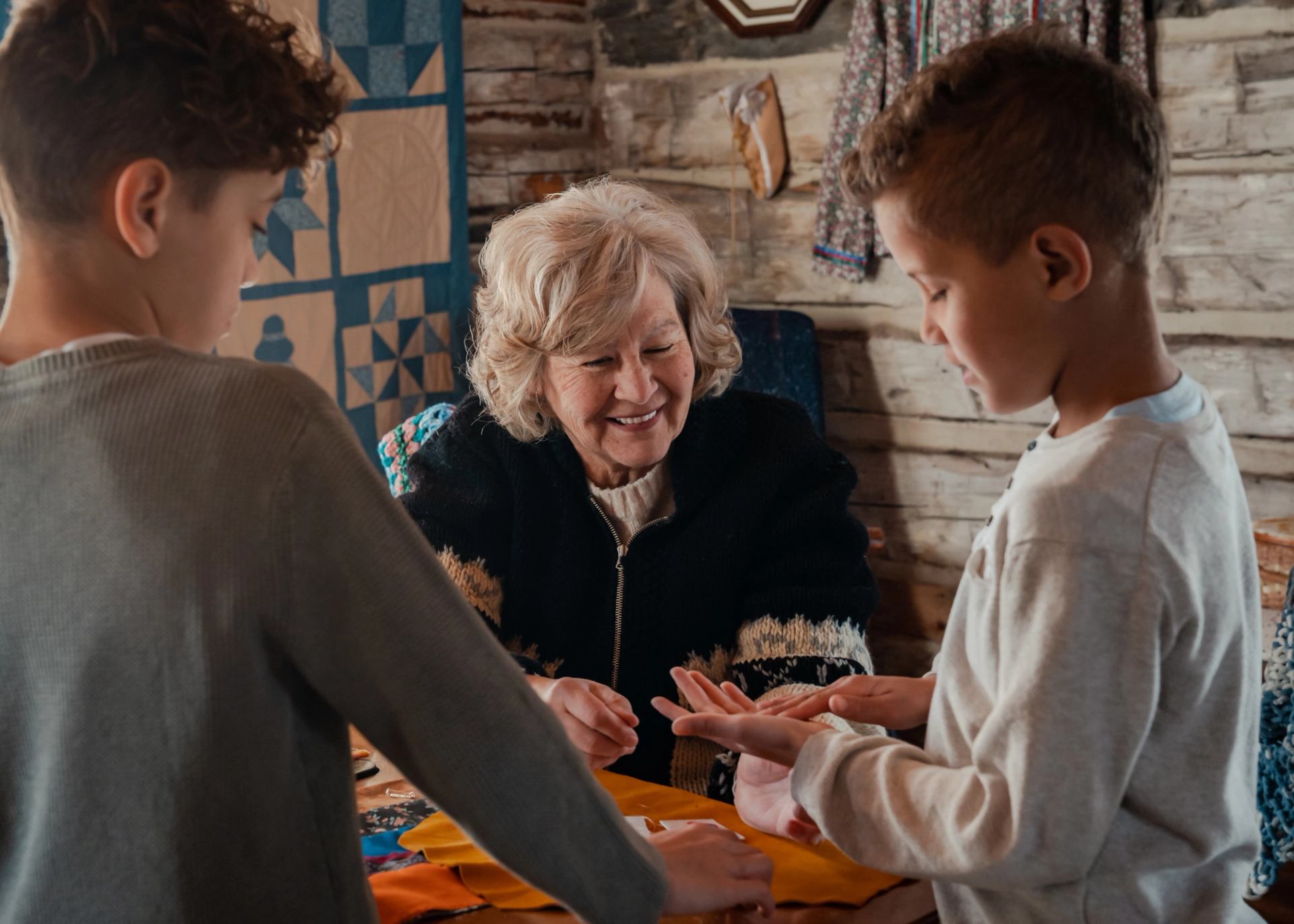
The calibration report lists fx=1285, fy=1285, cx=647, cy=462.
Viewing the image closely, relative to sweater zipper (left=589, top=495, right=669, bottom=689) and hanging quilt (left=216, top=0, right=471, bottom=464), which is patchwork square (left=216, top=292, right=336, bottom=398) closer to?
hanging quilt (left=216, top=0, right=471, bottom=464)

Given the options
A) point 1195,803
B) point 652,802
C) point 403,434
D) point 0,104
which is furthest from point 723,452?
point 0,104

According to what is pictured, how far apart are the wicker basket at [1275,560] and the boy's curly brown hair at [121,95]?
233 cm

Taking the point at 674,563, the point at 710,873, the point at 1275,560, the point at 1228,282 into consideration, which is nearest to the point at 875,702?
the point at 710,873

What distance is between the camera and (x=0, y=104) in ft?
2.95

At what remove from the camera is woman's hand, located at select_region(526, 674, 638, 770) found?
1541 millimetres

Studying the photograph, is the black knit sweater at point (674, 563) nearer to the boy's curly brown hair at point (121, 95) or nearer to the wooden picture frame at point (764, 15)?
the boy's curly brown hair at point (121, 95)

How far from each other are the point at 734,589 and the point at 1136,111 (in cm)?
105

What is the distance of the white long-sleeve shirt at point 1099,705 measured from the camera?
93 centimetres

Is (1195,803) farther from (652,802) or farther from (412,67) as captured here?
(412,67)

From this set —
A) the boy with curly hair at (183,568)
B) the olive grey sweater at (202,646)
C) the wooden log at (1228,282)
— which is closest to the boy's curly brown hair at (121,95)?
the boy with curly hair at (183,568)

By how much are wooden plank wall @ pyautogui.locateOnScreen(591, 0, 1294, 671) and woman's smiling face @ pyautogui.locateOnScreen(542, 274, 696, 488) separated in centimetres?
164

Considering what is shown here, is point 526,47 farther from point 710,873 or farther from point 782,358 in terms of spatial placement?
point 710,873

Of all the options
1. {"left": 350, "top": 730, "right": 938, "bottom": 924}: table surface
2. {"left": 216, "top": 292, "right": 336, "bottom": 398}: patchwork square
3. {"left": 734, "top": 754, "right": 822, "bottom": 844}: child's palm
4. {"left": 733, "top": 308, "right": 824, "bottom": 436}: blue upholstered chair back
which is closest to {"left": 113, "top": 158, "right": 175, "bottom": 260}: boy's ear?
{"left": 350, "top": 730, "right": 938, "bottom": 924}: table surface

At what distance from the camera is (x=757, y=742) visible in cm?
122
